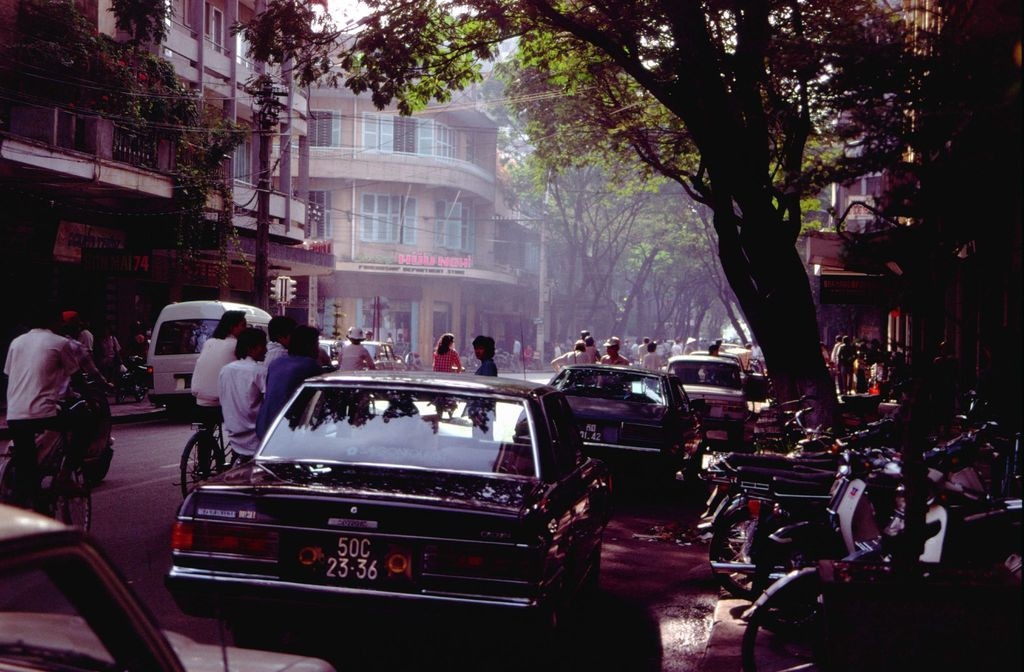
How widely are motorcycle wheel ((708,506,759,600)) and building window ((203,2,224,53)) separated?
27125mm

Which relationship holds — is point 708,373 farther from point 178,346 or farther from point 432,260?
point 432,260

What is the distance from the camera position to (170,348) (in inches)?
894

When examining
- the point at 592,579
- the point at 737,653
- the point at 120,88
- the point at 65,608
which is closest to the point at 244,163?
the point at 120,88

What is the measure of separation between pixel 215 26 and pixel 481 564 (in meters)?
30.7

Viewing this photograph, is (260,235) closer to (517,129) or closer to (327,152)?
(327,152)

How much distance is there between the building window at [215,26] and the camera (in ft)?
107

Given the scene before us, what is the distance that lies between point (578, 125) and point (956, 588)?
2046 cm

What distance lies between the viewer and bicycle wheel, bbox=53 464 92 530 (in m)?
8.68

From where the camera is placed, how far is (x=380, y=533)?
538cm

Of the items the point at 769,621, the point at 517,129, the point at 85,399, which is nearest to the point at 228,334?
the point at 85,399

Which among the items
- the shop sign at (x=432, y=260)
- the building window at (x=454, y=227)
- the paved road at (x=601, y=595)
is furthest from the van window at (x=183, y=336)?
the building window at (x=454, y=227)

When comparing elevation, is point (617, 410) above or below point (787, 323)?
below

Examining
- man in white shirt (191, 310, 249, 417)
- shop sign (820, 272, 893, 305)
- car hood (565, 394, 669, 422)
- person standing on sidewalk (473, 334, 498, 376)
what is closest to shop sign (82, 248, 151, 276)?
shop sign (820, 272, 893, 305)

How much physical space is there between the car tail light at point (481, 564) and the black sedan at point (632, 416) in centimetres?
787
